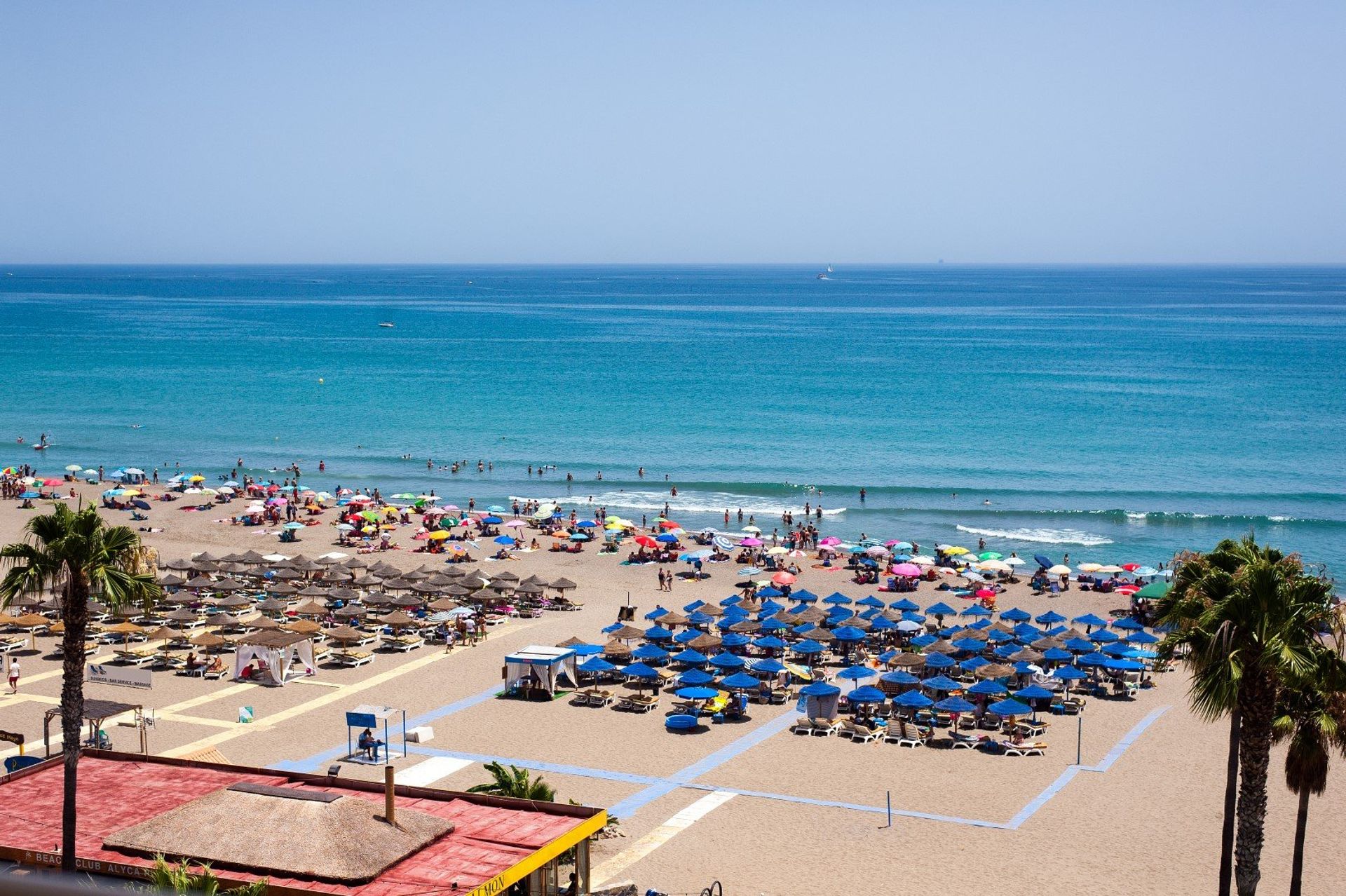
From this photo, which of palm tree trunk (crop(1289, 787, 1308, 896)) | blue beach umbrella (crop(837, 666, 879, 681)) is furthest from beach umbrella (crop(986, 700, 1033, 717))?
palm tree trunk (crop(1289, 787, 1308, 896))

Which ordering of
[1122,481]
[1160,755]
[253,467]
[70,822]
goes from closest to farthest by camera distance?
[70,822] → [1160,755] → [1122,481] → [253,467]

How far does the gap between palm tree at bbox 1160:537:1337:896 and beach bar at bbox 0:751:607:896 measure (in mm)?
7549

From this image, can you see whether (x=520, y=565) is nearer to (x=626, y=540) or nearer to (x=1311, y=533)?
(x=626, y=540)

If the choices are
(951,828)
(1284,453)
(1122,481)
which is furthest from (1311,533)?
(951,828)

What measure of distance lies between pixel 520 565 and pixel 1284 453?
47.1 meters

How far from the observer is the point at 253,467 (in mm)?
67875

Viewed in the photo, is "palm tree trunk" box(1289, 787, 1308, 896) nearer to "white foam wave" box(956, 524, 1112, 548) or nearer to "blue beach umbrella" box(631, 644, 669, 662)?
"blue beach umbrella" box(631, 644, 669, 662)

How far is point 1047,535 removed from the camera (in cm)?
5200

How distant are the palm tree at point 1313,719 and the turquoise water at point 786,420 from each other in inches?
1323

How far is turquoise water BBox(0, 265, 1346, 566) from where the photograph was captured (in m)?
58.0

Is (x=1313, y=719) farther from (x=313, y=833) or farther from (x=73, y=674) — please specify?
(x=73, y=674)

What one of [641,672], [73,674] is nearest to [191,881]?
[73,674]

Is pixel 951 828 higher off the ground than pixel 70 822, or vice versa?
pixel 70 822

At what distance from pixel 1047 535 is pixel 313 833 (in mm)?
42165
